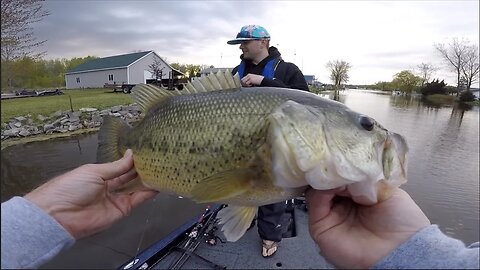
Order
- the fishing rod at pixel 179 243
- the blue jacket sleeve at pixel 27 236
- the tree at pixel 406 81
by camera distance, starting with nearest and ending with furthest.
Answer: the blue jacket sleeve at pixel 27 236 → the fishing rod at pixel 179 243 → the tree at pixel 406 81

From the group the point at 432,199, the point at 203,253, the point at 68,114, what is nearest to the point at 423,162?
the point at 432,199

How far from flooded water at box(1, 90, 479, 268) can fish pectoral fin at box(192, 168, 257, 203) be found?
0.97m

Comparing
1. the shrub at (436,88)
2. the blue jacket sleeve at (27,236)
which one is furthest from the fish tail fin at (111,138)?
the shrub at (436,88)

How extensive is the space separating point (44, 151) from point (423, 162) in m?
13.1

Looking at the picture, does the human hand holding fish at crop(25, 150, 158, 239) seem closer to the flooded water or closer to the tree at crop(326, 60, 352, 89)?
the flooded water

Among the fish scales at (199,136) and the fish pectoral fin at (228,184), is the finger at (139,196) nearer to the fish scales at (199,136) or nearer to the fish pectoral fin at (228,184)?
the fish scales at (199,136)

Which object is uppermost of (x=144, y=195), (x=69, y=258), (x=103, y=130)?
(x=103, y=130)

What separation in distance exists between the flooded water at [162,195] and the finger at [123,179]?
2.00 feet

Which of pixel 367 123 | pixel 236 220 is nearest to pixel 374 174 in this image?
pixel 367 123

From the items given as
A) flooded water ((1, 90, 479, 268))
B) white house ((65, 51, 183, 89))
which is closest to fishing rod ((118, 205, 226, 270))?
flooded water ((1, 90, 479, 268))

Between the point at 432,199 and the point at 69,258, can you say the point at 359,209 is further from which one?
the point at 432,199

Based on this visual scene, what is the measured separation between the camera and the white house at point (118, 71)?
39.5m

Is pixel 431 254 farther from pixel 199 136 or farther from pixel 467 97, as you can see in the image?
pixel 467 97

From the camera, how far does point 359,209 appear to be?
1.65 metres
